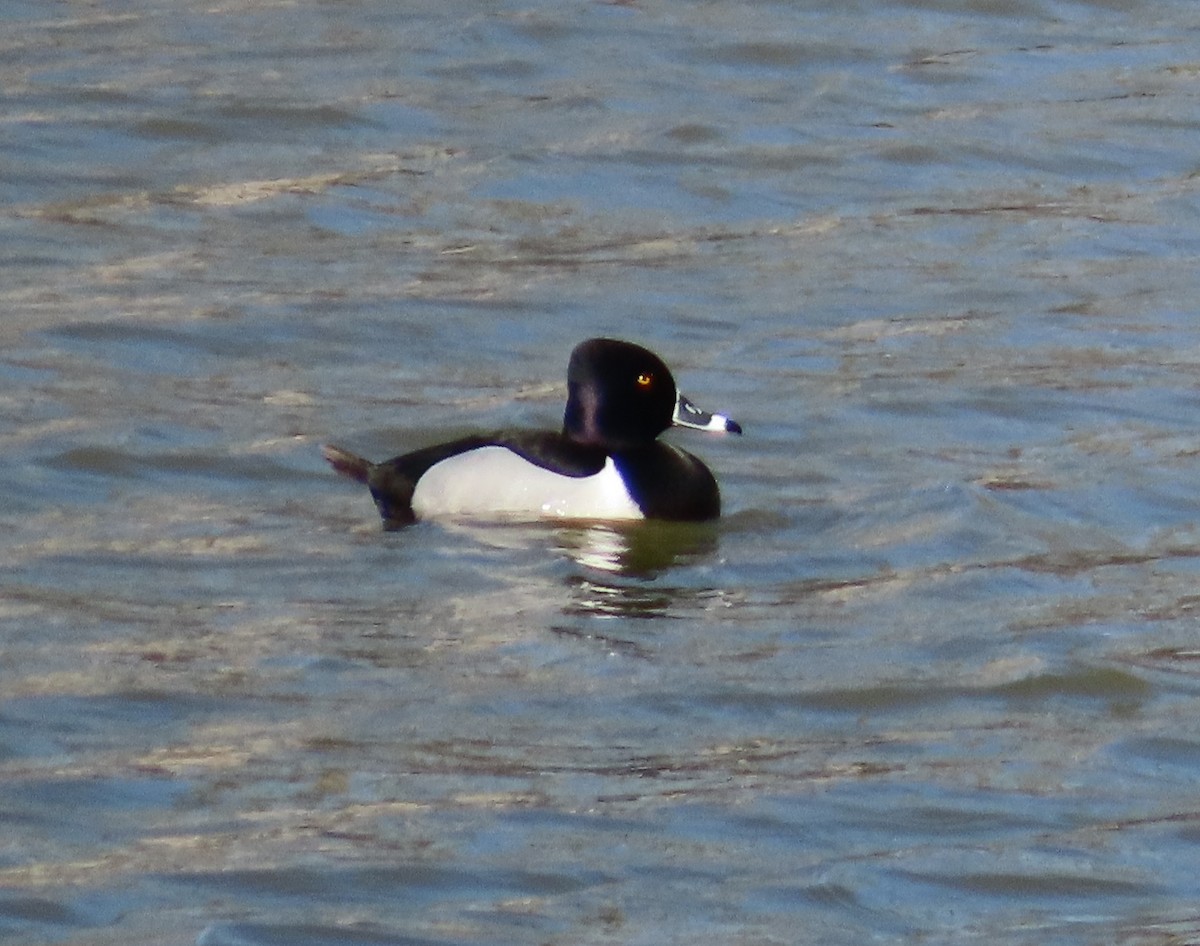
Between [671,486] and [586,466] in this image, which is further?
[586,466]

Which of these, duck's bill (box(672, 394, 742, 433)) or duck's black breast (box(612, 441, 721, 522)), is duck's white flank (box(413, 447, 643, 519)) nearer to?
duck's black breast (box(612, 441, 721, 522))

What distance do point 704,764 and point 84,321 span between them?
528 centimetres

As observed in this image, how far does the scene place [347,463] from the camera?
9.57 meters

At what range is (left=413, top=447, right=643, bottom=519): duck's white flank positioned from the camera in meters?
9.14

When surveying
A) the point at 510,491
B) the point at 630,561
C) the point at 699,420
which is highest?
the point at 699,420

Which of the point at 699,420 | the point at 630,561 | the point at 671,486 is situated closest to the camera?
the point at 630,561

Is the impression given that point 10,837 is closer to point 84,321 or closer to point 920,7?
point 84,321

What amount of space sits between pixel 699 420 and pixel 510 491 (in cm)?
70

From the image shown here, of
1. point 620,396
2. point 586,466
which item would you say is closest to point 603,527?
point 586,466

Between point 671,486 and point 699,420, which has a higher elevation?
point 699,420

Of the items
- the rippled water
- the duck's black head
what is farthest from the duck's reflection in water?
the duck's black head

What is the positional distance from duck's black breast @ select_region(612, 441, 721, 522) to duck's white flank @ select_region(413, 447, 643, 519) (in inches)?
1.7

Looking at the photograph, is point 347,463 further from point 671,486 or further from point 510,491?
point 671,486

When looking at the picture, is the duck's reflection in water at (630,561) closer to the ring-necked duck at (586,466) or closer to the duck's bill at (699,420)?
the ring-necked duck at (586,466)
